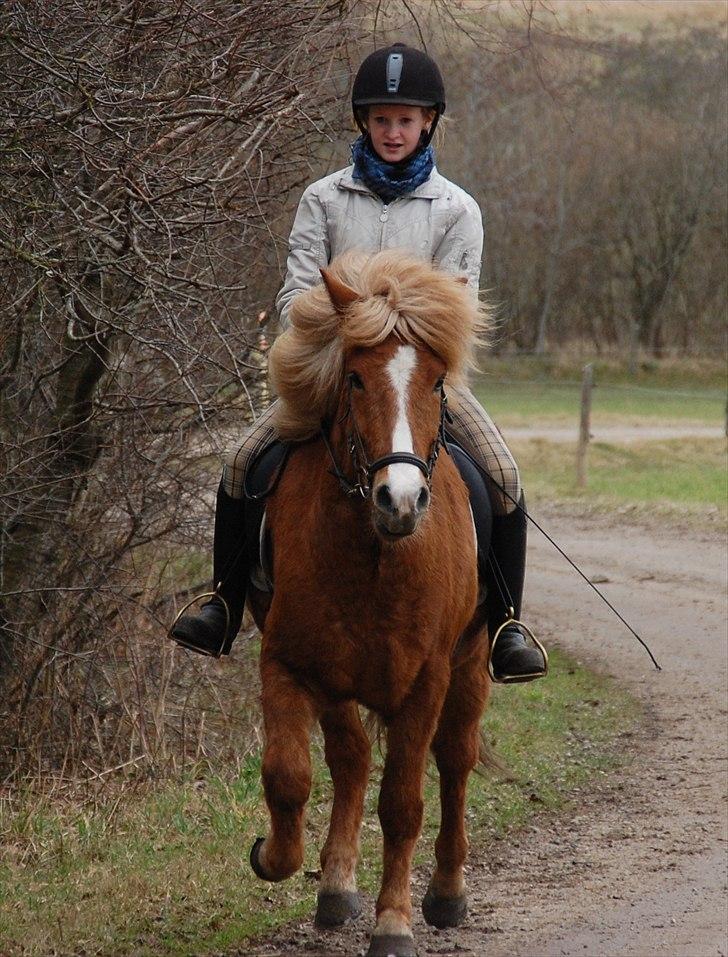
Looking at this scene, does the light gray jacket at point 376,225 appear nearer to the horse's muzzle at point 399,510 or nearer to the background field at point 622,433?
the horse's muzzle at point 399,510

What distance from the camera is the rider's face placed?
525 cm

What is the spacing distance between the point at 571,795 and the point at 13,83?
4.85 meters

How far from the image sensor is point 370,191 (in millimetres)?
5254

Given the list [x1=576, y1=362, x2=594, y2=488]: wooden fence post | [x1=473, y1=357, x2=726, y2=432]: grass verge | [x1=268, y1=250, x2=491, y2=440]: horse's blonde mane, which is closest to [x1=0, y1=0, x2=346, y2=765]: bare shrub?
[x1=268, y1=250, x2=491, y2=440]: horse's blonde mane

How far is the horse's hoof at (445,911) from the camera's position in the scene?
5586mm

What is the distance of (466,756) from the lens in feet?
18.5

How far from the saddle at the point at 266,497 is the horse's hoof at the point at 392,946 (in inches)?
54.0

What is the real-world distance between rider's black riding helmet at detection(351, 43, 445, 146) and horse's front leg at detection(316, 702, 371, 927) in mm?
2297

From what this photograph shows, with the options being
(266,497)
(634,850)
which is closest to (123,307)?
(266,497)

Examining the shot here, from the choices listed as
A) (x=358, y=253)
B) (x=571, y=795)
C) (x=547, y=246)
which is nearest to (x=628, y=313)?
(x=547, y=246)

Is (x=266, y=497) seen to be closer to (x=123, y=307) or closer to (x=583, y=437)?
(x=123, y=307)

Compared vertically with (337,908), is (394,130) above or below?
above

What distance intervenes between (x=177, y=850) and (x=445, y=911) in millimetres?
1471

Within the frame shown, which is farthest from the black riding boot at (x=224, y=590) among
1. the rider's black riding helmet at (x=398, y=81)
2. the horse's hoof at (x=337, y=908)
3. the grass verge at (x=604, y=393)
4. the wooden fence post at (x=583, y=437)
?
the grass verge at (x=604, y=393)
